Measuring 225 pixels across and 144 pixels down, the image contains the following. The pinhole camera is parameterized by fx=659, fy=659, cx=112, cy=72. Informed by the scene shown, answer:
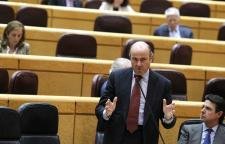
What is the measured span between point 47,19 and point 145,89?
7.61 ft

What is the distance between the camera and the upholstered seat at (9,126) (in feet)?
9.39

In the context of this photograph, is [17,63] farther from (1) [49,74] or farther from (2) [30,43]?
(2) [30,43]

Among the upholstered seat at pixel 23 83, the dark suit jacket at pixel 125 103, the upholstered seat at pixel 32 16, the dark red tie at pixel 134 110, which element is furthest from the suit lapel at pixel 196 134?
the upholstered seat at pixel 32 16

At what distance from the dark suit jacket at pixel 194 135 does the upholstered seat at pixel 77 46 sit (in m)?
1.62

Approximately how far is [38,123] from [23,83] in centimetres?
60

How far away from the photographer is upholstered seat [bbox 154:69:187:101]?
3922 mm

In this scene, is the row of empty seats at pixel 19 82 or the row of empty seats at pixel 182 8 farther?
the row of empty seats at pixel 182 8

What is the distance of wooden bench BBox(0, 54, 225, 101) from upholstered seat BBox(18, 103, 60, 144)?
36.7 inches

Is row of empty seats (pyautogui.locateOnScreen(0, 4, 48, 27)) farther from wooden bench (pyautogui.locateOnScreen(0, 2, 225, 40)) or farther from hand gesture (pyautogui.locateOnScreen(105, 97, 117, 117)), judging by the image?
hand gesture (pyautogui.locateOnScreen(105, 97, 117, 117))

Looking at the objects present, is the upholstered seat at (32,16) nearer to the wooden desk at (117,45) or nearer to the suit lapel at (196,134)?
the wooden desk at (117,45)

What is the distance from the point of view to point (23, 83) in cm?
361

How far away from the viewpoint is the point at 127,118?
2.87 m

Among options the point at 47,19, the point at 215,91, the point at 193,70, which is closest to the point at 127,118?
the point at 215,91

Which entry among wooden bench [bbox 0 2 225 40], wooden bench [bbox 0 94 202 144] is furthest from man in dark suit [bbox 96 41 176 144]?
wooden bench [bbox 0 2 225 40]
